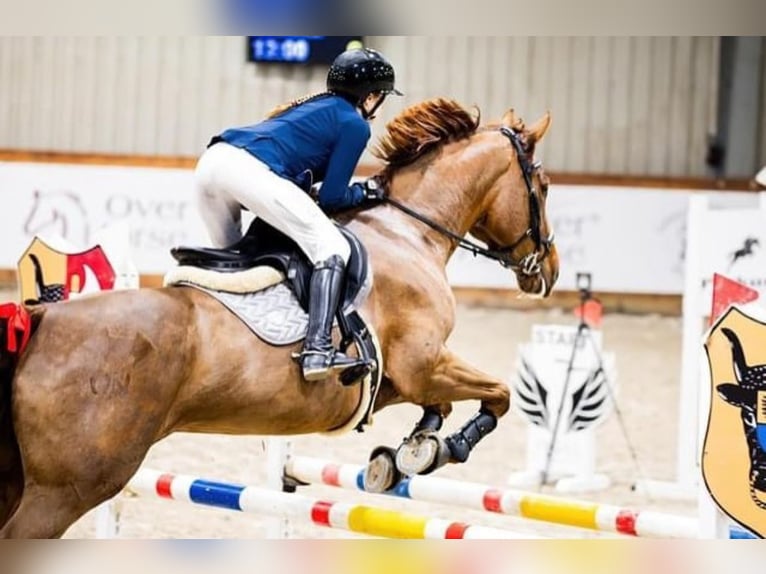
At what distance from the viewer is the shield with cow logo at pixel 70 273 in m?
4.66

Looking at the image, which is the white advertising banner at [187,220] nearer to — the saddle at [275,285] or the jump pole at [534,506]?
the jump pole at [534,506]

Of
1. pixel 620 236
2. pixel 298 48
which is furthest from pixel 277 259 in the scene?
pixel 298 48

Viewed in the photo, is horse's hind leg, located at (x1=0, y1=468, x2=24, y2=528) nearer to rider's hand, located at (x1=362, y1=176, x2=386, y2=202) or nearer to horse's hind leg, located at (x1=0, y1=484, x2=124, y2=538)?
horse's hind leg, located at (x1=0, y1=484, x2=124, y2=538)

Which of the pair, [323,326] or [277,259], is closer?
[323,326]

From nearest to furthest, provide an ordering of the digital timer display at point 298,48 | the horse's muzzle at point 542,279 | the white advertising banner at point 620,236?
the horse's muzzle at point 542,279 < the white advertising banner at point 620,236 < the digital timer display at point 298,48

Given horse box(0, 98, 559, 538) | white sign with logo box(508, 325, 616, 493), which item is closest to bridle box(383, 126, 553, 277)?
horse box(0, 98, 559, 538)

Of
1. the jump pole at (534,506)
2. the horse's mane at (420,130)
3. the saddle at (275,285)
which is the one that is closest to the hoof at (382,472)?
the jump pole at (534,506)

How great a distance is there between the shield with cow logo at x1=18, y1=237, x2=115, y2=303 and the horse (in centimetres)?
127

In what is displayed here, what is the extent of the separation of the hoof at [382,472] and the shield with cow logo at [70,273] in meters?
1.37

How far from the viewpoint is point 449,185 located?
12.8 feet

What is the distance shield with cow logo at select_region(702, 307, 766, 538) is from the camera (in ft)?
10.4

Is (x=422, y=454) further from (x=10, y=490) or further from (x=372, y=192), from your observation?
(x=10, y=490)

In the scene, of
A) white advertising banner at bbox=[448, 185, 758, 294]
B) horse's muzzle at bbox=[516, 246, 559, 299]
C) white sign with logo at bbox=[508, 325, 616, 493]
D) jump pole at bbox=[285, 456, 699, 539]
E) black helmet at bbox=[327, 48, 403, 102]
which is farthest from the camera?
white advertising banner at bbox=[448, 185, 758, 294]

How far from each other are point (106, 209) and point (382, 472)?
7408 mm
